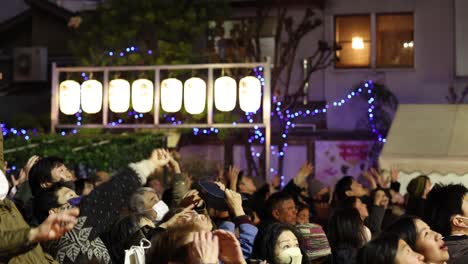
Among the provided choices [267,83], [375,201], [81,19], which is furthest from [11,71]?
[375,201]

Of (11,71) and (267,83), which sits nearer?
(267,83)

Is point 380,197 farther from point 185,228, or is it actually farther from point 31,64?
point 31,64

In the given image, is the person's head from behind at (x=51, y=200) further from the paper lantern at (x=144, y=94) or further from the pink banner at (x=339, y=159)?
the pink banner at (x=339, y=159)

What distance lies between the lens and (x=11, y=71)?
23562 mm

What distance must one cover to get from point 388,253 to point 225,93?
1058 cm

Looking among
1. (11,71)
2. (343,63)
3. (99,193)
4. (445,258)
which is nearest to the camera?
(99,193)

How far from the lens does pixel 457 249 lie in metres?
5.63

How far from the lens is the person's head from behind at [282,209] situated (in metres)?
7.09

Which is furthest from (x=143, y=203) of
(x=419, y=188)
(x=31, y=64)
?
(x=31, y=64)

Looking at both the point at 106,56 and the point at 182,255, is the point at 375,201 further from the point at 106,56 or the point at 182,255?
the point at 106,56

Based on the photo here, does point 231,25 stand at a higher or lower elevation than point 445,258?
higher

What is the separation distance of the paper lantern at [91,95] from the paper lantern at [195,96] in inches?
77.1

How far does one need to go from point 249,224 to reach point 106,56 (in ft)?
42.5

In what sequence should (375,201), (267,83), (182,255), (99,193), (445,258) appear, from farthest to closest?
(267,83)
(375,201)
(445,258)
(99,193)
(182,255)
